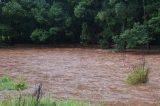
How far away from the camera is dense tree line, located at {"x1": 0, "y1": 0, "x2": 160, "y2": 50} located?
94.6 ft

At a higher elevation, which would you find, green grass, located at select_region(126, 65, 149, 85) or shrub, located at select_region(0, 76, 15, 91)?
green grass, located at select_region(126, 65, 149, 85)

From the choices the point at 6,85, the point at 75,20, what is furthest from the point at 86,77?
the point at 75,20

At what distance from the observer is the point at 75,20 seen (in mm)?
33469

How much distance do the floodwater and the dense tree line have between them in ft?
19.4

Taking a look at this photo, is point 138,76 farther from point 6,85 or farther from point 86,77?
point 6,85

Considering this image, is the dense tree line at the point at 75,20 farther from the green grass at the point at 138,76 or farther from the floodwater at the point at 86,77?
the green grass at the point at 138,76

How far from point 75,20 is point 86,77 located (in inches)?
704

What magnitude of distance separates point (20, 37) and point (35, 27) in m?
1.54

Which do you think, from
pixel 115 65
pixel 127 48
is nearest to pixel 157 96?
pixel 115 65

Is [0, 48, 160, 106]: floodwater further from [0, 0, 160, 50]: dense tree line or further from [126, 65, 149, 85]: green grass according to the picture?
[0, 0, 160, 50]: dense tree line

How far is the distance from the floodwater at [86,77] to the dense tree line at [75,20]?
233 inches

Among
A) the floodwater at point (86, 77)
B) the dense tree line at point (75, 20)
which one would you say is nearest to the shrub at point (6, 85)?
the floodwater at point (86, 77)

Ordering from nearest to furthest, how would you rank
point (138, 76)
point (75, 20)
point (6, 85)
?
point (6, 85) < point (138, 76) < point (75, 20)

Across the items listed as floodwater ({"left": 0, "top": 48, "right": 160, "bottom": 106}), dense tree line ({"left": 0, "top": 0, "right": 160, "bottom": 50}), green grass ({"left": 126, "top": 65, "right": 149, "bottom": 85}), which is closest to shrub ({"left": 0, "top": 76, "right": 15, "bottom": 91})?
floodwater ({"left": 0, "top": 48, "right": 160, "bottom": 106})
